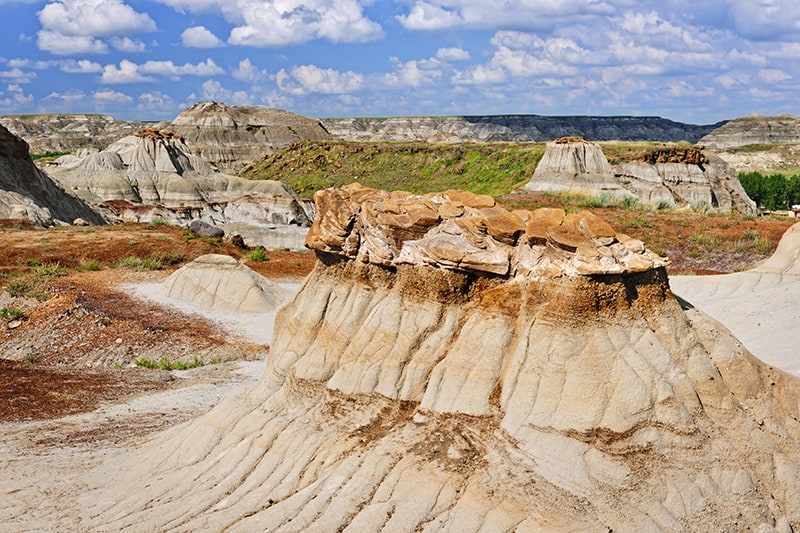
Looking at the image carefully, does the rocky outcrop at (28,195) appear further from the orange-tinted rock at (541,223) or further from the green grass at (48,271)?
the orange-tinted rock at (541,223)

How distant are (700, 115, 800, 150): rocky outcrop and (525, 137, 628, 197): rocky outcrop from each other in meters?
99.3

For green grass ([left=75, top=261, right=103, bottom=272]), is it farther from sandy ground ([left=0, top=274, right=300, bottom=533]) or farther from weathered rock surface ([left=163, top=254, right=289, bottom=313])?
sandy ground ([left=0, top=274, right=300, bottom=533])

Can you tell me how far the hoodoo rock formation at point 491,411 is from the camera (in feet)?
23.9

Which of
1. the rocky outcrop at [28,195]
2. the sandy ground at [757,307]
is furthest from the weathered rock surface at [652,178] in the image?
the rocky outcrop at [28,195]

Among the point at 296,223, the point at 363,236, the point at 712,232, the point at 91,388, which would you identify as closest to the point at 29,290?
the point at 91,388

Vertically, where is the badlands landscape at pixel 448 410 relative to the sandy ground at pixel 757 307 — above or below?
above

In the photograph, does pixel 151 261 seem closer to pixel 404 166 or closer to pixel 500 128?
pixel 404 166

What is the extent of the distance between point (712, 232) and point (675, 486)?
106ft

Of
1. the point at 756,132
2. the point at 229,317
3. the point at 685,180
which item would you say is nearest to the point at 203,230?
the point at 229,317

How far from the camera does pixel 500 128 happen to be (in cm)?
18000

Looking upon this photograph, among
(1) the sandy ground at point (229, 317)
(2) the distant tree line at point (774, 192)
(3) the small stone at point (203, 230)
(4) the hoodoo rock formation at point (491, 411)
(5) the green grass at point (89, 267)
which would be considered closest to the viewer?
(4) the hoodoo rock formation at point (491, 411)

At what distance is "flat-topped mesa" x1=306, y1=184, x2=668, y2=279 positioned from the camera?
26.2 ft

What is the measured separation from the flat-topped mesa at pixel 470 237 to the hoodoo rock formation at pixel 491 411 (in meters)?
0.03

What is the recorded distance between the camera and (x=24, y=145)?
44844 millimetres
